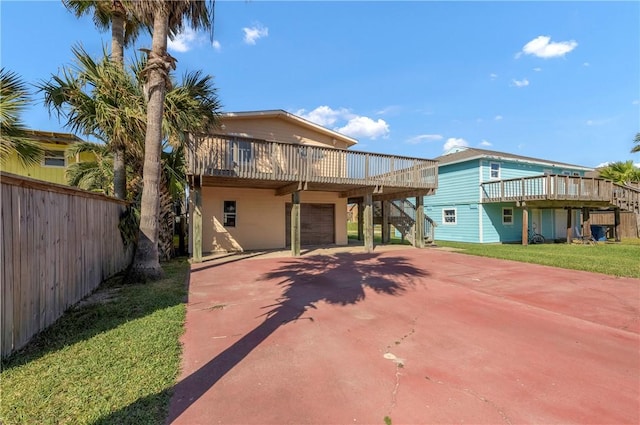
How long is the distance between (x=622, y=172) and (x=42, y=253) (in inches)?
1207

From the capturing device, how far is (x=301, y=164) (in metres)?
11.4

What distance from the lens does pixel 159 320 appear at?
15.0 ft

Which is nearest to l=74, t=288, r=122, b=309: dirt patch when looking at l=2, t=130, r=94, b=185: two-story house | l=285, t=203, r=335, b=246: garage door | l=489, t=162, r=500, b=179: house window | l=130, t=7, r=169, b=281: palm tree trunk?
l=130, t=7, r=169, b=281: palm tree trunk

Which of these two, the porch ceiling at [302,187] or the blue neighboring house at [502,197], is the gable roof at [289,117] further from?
the blue neighboring house at [502,197]

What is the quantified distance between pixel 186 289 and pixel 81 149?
876 cm

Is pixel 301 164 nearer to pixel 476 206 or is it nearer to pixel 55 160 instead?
pixel 476 206

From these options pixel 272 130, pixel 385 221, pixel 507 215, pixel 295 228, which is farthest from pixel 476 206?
pixel 272 130

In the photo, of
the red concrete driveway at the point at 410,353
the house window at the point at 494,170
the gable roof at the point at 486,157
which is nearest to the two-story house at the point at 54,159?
the red concrete driveway at the point at 410,353

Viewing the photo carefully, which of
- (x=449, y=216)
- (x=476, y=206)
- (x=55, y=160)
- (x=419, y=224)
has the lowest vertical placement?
(x=419, y=224)

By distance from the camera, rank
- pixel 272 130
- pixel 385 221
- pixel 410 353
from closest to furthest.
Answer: pixel 410 353 < pixel 272 130 < pixel 385 221

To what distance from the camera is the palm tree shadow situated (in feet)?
9.79

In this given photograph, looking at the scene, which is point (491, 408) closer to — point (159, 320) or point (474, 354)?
point (474, 354)

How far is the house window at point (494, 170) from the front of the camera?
18281mm

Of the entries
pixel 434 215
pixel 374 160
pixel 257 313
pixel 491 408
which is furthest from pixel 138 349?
pixel 434 215
